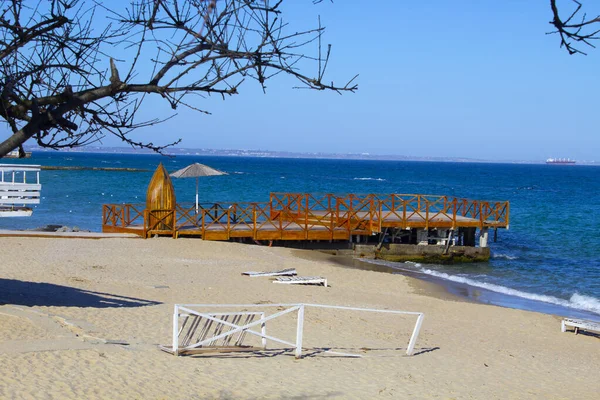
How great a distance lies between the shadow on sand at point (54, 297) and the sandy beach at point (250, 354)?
0.12 ft

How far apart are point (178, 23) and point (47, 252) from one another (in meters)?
16.0

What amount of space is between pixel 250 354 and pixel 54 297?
4.49 m

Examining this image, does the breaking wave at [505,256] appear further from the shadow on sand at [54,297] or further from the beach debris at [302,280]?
the shadow on sand at [54,297]

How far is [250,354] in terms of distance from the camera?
977 centimetres

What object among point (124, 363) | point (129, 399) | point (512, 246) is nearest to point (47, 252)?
point (124, 363)

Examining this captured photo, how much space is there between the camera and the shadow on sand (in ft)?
38.9

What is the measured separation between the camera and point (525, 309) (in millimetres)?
18375

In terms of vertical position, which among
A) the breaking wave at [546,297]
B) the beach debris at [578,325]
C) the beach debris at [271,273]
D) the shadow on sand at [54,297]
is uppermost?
the shadow on sand at [54,297]

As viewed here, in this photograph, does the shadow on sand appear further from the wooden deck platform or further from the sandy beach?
the wooden deck platform

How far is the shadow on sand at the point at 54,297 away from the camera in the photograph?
38.9 feet

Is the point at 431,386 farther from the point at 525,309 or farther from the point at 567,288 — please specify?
the point at 567,288

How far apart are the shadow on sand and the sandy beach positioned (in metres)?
0.04

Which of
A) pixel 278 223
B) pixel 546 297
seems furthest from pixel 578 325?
pixel 278 223

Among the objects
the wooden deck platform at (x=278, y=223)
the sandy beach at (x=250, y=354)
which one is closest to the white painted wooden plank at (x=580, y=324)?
the sandy beach at (x=250, y=354)
